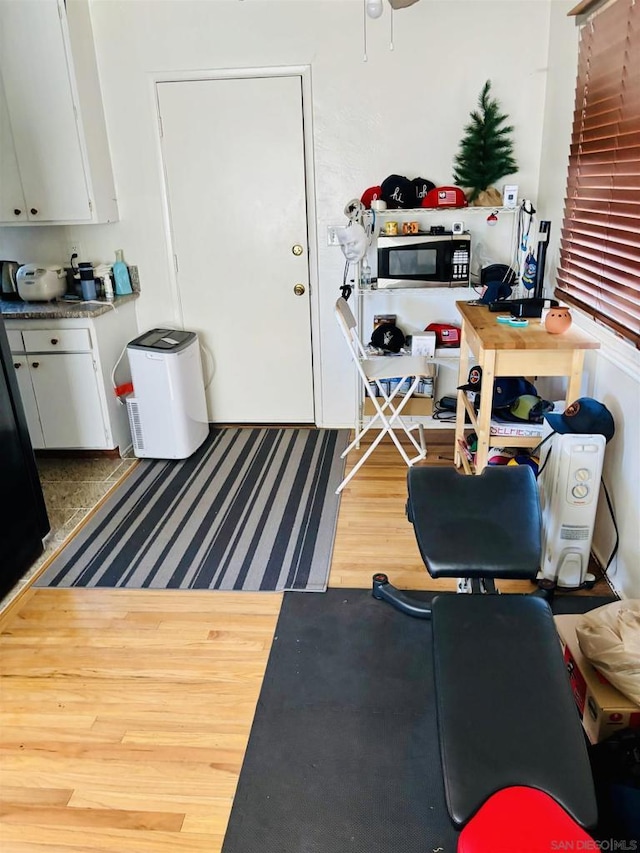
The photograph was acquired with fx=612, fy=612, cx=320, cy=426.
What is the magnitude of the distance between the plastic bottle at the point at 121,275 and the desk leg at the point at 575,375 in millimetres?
2662

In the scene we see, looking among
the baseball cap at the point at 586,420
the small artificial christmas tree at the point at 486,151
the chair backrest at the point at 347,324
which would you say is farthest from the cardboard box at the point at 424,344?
the baseball cap at the point at 586,420

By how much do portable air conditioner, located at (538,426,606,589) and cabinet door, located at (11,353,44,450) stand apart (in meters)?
2.72

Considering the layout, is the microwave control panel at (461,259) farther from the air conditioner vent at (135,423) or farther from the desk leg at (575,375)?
the air conditioner vent at (135,423)

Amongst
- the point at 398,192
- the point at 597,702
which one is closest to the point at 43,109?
the point at 398,192

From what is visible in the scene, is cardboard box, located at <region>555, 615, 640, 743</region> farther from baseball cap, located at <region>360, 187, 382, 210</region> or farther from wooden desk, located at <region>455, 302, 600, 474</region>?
baseball cap, located at <region>360, 187, 382, 210</region>

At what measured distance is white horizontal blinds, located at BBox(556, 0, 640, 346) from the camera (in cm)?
217

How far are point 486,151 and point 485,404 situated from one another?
165cm

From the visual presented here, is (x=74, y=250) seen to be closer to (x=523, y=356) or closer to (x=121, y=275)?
(x=121, y=275)

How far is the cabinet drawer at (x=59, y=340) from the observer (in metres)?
3.34

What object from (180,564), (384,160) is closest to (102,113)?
(384,160)

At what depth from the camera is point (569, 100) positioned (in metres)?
2.90

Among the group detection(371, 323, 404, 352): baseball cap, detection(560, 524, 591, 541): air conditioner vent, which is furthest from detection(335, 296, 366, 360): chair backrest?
detection(560, 524, 591, 541): air conditioner vent

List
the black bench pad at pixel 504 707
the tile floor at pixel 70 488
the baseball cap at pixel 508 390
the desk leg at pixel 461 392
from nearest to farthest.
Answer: the black bench pad at pixel 504 707, the baseball cap at pixel 508 390, the tile floor at pixel 70 488, the desk leg at pixel 461 392

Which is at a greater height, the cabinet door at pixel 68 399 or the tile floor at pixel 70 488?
the cabinet door at pixel 68 399
